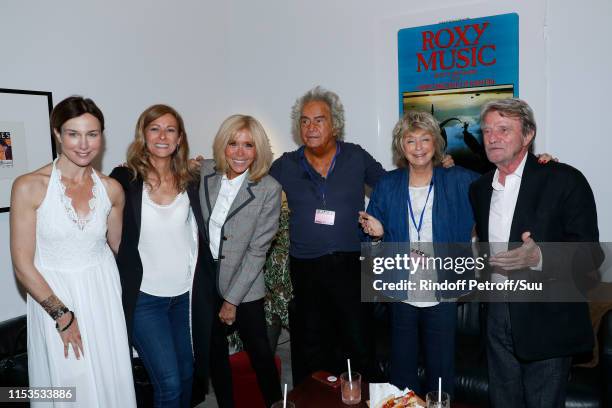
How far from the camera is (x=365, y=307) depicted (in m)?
2.97

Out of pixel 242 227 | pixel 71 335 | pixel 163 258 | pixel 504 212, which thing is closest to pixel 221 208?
pixel 242 227

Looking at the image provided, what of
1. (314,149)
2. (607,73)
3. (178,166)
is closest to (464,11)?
(607,73)

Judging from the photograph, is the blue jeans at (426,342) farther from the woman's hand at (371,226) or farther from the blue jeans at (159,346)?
the blue jeans at (159,346)

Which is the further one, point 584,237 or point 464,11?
point 464,11

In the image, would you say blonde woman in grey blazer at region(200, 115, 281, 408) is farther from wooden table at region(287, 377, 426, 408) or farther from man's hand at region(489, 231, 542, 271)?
man's hand at region(489, 231, 542, 271)

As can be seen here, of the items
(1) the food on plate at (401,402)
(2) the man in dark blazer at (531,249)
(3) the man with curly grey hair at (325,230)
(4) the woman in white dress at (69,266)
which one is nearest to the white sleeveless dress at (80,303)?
(4) the woman in white dress at (69,266)

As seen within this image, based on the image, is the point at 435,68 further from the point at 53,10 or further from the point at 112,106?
the point at 53,10

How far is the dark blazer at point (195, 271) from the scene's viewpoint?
7.62ft

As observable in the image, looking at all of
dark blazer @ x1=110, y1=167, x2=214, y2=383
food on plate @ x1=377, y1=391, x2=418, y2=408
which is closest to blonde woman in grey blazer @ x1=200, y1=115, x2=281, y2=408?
dark blazer @ x1=110, y1=167, x2=214, y2=383

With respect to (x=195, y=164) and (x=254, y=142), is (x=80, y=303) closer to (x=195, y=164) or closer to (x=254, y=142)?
(x=195, y=164)

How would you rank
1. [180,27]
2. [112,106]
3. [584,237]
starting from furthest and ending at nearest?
1. [180,27]
2. [112,106]
3. [584,237]

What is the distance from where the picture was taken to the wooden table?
2.20 metres

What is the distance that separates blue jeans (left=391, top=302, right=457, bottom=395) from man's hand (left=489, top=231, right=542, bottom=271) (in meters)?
0.62

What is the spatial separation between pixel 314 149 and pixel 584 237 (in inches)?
61.1
